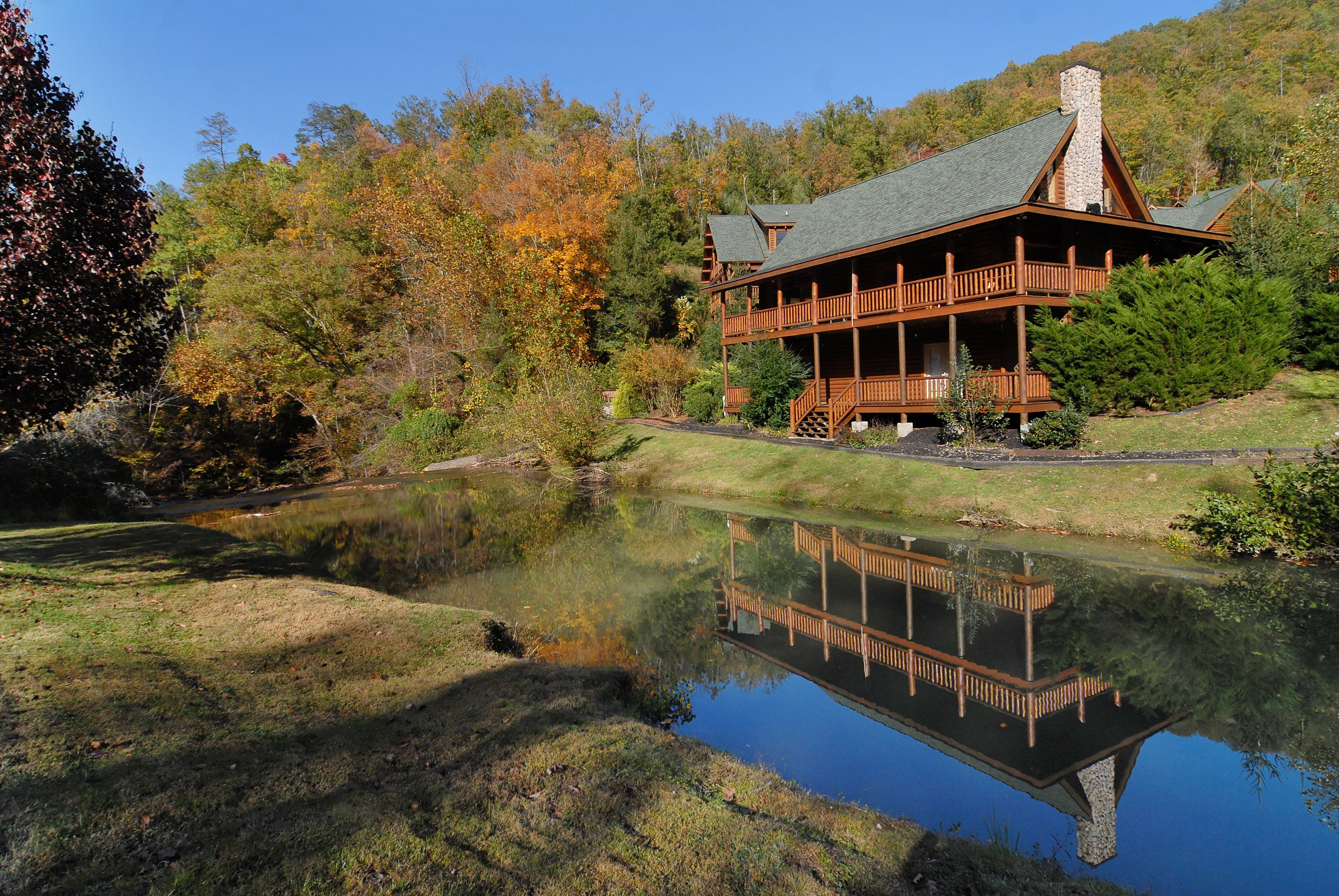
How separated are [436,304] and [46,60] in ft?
96.6

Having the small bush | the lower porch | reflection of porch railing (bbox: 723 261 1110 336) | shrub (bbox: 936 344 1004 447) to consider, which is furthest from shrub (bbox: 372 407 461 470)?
shrub (bbox: 936 344 1004 447)

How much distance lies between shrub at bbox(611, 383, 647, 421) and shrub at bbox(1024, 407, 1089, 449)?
21.5 meters

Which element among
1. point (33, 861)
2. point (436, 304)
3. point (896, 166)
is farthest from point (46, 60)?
point (896, 166)

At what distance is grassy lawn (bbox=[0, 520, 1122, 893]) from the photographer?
3.73 metres

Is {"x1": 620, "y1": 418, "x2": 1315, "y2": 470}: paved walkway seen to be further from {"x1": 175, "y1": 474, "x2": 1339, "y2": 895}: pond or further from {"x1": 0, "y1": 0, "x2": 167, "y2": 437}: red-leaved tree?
{"x1": 0, "y1": 0, "x2": 167, "y2": 437}: red-leaved tree

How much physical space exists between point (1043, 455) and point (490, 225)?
126 ft

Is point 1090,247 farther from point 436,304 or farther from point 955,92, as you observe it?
point 955,92

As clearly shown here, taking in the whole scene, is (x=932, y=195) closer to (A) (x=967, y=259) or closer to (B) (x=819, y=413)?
(A) (x=967, y=259)

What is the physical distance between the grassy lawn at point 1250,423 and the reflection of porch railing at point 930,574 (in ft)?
23.4

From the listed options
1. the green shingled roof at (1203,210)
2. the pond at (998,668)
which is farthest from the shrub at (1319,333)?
the pond at (998,668)

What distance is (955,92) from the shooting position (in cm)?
6938

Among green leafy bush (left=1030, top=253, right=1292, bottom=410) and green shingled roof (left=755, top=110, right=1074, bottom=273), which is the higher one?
green shingled roof (left=755, top=110, right=1074, bottom=273)

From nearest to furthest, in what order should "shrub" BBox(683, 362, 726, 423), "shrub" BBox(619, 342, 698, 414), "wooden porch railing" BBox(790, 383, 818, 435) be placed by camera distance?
"wooden porch railing" BBox(790, 383, 818, 435) → "shrub" BBox(683, 362, 726, 423) → "shrub" BBox(619, 342, 698, 414)

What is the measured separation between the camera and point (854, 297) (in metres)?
23.3
